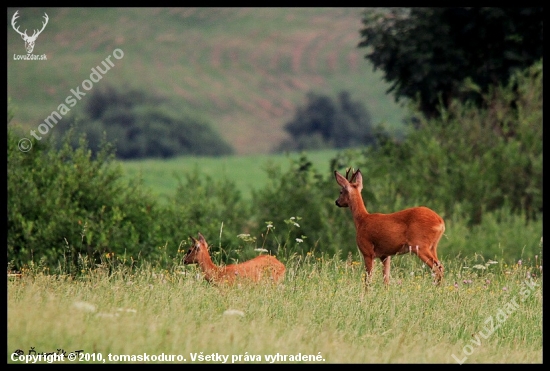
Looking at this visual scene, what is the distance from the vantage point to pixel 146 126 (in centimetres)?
8119

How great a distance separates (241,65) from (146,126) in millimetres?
19192

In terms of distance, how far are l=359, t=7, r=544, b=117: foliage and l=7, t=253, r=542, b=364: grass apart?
20.4 m

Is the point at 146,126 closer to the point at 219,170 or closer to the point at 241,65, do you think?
the point at 241,65

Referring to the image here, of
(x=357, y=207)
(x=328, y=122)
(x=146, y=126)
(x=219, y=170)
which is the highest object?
(x=357, y=207)

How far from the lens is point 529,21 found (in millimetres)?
30422

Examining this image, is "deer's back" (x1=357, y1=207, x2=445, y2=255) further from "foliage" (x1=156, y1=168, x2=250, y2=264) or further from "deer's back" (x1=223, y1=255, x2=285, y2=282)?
"foliage" (x1=156, y1=168, x2=250, y2=264)

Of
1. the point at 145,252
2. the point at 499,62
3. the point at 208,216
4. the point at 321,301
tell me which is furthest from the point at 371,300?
the point at 499,62

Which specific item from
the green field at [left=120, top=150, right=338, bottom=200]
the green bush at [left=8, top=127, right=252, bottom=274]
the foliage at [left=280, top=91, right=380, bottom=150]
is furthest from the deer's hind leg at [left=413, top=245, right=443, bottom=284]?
the foliage at [left=280, top=91, right=380, bottom=150]

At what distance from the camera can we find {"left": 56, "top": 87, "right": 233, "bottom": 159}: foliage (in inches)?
3071

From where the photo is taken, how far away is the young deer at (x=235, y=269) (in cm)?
1038

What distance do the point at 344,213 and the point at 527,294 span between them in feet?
47.0

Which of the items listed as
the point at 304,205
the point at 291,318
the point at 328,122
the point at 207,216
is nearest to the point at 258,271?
the point at 291,318

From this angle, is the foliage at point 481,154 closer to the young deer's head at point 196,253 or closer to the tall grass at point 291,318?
the young deer's head at point 196,253

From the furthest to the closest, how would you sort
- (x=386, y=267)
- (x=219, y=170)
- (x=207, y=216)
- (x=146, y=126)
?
(x=146, y=126)
(x=219, y=170)
(x=207, y=216)
(x=386, y=267)
